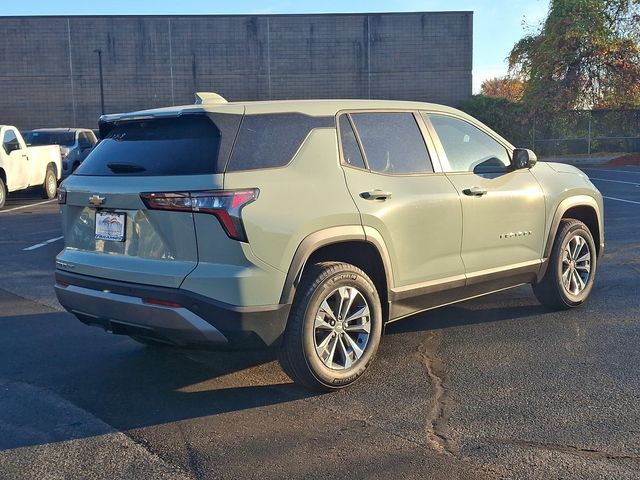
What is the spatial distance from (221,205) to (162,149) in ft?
2.14

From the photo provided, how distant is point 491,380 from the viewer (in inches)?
181

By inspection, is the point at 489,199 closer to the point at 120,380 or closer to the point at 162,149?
the point at 162,149

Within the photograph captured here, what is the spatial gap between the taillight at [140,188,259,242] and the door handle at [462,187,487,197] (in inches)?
78.2

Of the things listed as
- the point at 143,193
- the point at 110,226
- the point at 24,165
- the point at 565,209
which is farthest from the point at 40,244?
the point at 565,209

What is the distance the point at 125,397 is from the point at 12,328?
220cm

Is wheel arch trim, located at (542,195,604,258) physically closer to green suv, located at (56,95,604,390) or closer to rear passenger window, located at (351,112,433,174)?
green suv, located at (56,95,604,390)

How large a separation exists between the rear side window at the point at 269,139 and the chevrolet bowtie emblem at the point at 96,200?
0.90m

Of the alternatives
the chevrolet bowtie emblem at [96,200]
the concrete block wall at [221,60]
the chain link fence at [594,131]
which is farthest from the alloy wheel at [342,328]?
the concrete block wall at [221,60]

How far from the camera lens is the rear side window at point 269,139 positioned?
408 cm

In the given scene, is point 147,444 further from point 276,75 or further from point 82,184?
point 276,75

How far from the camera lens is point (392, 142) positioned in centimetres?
495

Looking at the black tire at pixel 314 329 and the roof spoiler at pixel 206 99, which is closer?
the black tire at pixel 314 329

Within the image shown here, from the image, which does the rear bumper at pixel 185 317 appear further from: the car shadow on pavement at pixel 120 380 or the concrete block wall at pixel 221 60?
the concrete block wall at pixel 221 60

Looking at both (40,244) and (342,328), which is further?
(40,244)
